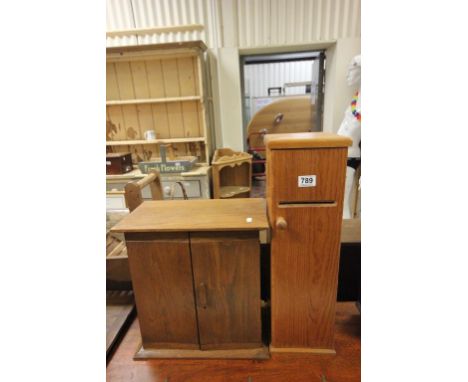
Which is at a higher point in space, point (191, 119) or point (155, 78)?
point (155, 78)

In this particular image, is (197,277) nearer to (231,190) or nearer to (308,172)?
(308,172)

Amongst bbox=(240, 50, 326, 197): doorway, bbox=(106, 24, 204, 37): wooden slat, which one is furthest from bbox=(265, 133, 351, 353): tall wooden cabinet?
bbox=(106, 24, 204, 37): wooden slat

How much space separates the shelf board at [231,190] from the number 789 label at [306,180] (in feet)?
5.67

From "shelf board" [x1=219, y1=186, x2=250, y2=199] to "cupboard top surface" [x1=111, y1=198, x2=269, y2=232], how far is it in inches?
54.0

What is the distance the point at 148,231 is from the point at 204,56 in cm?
234

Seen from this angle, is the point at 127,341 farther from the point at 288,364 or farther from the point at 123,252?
the point at 288,364

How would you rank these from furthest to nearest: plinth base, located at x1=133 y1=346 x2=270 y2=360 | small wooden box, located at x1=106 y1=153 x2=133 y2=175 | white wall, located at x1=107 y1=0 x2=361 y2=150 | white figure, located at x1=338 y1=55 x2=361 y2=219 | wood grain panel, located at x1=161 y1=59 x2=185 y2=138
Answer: wood grain panel, located at x1=161 y1=59 x2=185 y2=138 → small wooden box, located at x1=106 y1=153 x2=133 y2=175 → white wall, located at x1=107 y1=0 x2=361 y2=150 → white figure, located at x1=338 y1=55 x2=361 y2=219 → plinth base, located at x1=133 y1=346 x2=270 y2=360

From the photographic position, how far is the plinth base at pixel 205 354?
128 centimetres

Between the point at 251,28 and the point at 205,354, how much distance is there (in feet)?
9.68

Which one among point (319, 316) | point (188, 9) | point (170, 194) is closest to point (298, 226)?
point (319, 316)

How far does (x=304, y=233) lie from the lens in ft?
3.71

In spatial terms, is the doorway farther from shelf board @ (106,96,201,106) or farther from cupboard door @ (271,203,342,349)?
cupboard door @ (271,203,342,349)

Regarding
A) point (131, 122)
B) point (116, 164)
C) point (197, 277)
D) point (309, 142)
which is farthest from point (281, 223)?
point (131, 122)

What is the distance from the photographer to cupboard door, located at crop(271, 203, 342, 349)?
1.11 m
